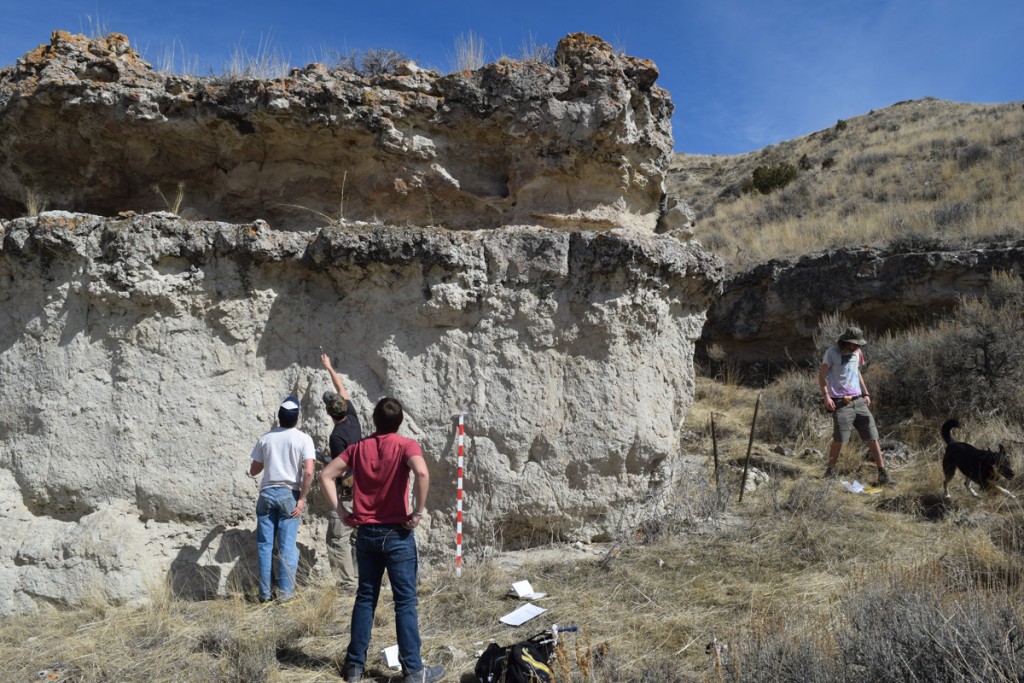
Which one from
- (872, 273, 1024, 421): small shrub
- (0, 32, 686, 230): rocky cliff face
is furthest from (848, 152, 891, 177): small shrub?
(0, 32, 686, 230): rocky cliff face

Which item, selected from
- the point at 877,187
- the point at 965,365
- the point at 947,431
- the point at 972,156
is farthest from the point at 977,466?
the point at 972,156

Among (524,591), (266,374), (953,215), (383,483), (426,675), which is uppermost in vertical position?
(953,215)

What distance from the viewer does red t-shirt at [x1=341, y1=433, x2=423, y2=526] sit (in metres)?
3.74

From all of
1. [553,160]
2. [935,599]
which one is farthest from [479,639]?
[553,160]

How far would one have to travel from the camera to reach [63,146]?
21.2 ft

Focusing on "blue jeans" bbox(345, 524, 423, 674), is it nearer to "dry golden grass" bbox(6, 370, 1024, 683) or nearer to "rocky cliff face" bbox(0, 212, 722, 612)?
"dry golden grass" bbox(6, 370, 1024, 683)

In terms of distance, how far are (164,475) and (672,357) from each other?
166 inches

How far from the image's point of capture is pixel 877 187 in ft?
61.8

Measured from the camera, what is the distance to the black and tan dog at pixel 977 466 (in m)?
6.24

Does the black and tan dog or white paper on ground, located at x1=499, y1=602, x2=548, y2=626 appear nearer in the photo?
white paper on ground, located at x1=499, y1=602, x2=548, y2=626

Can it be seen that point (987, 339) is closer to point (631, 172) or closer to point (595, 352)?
point (631, 172)

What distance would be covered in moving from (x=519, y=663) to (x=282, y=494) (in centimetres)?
222

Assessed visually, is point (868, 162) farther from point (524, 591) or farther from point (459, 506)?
point (524, 591)

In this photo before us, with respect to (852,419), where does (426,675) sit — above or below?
below
